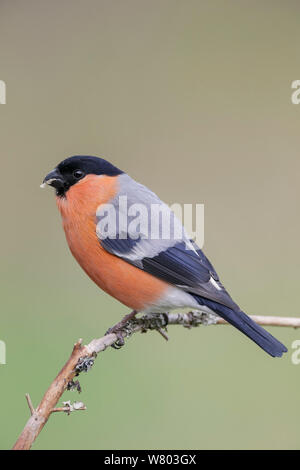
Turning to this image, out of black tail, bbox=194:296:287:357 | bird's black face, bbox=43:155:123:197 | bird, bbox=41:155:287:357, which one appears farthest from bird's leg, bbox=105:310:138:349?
bird's black face, bbox=43:155:123:197

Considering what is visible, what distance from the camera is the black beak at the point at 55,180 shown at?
2.54 metres

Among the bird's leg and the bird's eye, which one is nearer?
the bird's leg

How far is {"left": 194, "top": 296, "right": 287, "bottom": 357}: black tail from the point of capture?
89.1 inches

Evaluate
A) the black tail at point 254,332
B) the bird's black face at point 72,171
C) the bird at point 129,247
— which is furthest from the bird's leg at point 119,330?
the bird's black face at point 72,171

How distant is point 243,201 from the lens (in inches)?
202

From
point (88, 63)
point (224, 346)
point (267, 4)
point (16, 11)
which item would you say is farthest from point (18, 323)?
point (267, 4)

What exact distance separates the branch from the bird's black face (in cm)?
59

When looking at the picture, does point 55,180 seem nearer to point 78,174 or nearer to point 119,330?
point 78,174

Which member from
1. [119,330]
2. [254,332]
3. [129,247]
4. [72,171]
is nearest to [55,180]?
[72,171]

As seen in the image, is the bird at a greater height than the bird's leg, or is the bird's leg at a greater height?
the bird

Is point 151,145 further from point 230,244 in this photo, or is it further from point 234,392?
point 234,392

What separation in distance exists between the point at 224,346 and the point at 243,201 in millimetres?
1614

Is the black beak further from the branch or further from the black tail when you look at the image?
the black tail

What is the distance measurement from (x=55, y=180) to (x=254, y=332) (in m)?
0.95
